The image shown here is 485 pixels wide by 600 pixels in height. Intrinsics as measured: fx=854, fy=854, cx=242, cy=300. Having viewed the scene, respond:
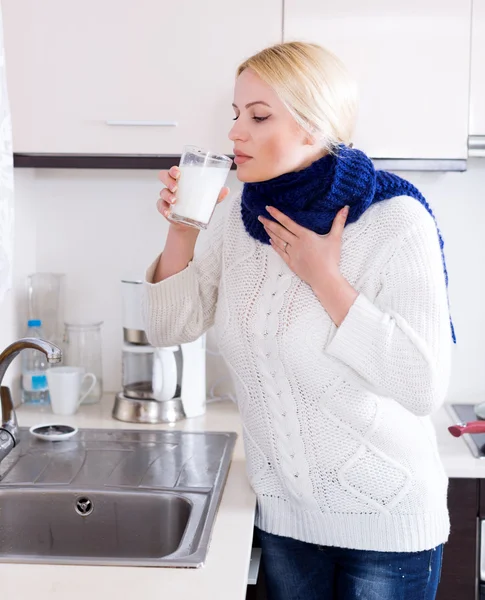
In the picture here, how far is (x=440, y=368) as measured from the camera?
1324mm

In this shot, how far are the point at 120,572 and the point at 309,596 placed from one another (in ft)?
1.44

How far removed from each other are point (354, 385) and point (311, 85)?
50 cm

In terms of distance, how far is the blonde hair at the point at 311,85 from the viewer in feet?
4.57

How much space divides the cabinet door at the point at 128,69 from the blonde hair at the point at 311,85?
475mm

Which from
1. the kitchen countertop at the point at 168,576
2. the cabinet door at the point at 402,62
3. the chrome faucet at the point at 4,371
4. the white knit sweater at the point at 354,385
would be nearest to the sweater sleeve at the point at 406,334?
the white knit sweater at the point at 354,385

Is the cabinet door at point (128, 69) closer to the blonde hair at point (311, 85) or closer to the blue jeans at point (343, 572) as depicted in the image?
the blonde hair at point (311, 85)

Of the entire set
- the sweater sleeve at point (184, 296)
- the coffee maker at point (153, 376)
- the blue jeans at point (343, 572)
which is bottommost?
the blue jeans at point (343, 572)

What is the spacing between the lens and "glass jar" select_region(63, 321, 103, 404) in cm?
225

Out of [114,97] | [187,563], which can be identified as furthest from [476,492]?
[114,97]

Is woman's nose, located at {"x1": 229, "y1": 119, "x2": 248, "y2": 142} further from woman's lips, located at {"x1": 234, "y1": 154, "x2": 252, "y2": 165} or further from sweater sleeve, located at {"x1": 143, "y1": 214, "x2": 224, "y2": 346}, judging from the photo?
sweater sleeve, located at {"x1": 143, "y1": 214, "x2": 224, "y2": 346}

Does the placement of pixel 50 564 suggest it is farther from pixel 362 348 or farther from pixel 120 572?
pixel 362 348

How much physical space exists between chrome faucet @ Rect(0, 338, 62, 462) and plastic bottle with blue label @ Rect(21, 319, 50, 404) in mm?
469


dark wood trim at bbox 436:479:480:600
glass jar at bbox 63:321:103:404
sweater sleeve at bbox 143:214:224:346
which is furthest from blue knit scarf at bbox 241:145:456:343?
glass jar at bbox 63:321:103:404

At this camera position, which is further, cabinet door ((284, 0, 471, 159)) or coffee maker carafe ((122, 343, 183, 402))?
coffee maker carafe ((122, 343, 183, 402))
